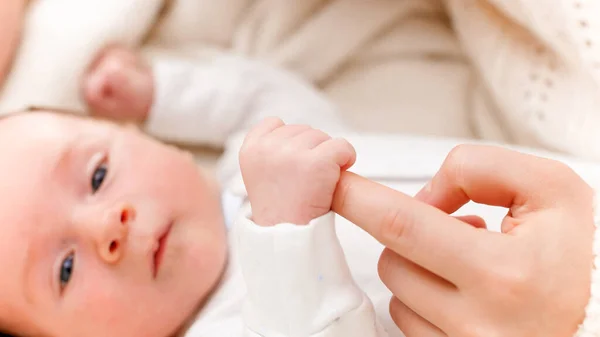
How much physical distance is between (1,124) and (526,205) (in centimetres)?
66

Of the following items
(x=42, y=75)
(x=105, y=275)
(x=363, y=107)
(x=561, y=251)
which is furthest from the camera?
(x=363, y=107)

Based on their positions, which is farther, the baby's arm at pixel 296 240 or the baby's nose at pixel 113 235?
the baby's nose at pixel 113 235

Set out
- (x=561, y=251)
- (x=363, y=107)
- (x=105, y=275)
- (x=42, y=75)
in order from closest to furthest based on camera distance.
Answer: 1. (x=561, y=251)
2. (x=105, y=275)
3. (x=42, y=75)
4. (x=363, y=107)

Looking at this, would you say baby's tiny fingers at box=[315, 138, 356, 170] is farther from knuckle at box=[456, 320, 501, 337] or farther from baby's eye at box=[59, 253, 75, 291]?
baby's eye at box=[59, 253, 75, 291]

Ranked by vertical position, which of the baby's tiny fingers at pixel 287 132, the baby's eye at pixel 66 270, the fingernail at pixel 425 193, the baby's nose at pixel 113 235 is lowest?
the baby's eye at pixel 66 270

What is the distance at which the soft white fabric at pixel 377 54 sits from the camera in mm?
824

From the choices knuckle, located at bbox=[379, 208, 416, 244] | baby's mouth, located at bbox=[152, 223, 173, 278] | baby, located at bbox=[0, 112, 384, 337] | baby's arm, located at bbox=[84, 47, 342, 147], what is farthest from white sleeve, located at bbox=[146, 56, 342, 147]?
knuckle, located at bbox=[379, 208, 416, 244]

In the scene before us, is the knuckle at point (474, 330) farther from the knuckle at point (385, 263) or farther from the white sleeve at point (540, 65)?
the white sleeve at point (540, 65)

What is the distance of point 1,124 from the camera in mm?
819

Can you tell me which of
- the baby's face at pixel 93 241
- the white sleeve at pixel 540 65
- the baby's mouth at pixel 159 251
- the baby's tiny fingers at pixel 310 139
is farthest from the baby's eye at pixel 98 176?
the white sleeve at pixel 540 65

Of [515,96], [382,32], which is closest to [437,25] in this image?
[382,32]

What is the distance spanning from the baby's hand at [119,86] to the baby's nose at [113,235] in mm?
324

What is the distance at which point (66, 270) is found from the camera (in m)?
0.71

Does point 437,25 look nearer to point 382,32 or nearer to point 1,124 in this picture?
point 382,32
